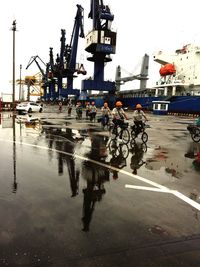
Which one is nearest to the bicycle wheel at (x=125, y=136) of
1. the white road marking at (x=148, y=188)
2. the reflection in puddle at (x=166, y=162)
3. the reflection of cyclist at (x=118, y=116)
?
the reflection of cyclist at (x=118, y=116)

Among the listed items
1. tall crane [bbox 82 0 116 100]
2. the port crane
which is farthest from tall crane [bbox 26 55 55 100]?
tall crane [bbox 82 0 116 100]

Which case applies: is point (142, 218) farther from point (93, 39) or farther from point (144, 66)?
point (144, 66)

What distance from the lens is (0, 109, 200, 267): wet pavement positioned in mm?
3139

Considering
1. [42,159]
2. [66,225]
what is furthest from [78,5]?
[66,225]

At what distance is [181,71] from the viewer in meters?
48.3

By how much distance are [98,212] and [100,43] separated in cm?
5132

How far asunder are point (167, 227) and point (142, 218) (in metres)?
0.45

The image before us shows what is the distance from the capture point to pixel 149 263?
9.85 ft

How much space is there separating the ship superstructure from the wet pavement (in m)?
41.0

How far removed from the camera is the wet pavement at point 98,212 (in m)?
3.14

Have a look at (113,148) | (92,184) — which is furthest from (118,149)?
(92,184)

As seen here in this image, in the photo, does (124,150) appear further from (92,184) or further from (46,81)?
(46,81)

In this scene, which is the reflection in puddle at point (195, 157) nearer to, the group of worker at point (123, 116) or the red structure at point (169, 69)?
the group of worker at point (123, 116)

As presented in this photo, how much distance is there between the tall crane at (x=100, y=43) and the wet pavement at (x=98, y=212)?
45.8 m
